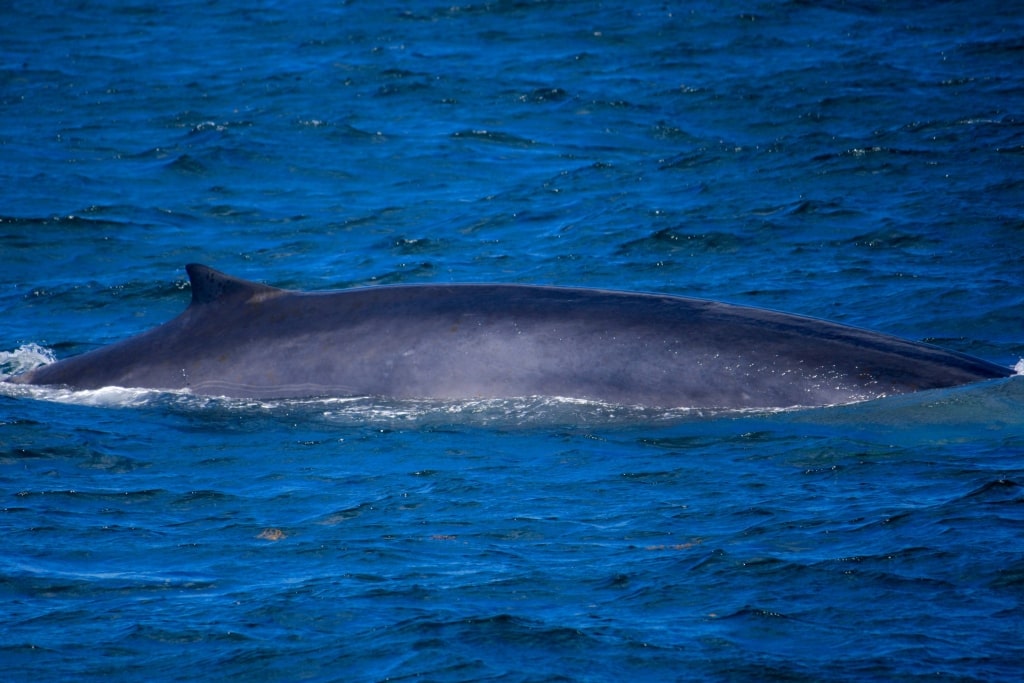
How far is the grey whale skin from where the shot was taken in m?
10.2

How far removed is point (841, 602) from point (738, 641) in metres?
0.65

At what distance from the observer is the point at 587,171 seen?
68.5 feet

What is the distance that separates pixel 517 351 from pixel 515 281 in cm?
564

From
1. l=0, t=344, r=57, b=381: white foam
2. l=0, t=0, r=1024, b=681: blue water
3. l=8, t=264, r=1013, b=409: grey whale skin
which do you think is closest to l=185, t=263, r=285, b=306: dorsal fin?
l=8, t=264, r=1013, b=409: grey whale skin

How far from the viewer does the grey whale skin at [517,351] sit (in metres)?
10.2

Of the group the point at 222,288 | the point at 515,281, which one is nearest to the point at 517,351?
the point at 222,288

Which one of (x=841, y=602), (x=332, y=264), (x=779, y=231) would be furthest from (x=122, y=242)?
(x=841, y=602)

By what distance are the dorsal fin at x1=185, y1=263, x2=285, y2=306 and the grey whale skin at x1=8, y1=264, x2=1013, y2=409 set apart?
0.4 inches

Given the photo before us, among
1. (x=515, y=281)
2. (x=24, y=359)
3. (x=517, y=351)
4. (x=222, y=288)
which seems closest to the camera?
(x=517, y=351)

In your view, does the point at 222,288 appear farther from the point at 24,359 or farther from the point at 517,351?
the point at 24,359

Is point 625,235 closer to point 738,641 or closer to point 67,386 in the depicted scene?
point 67,386

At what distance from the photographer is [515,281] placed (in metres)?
16.1

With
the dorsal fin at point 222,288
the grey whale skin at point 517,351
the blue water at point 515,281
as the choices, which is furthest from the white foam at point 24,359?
the dorsal fin at point 222,288

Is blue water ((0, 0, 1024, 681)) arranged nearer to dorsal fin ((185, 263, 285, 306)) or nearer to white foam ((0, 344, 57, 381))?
white foam ((0, 344, 57, 381))
